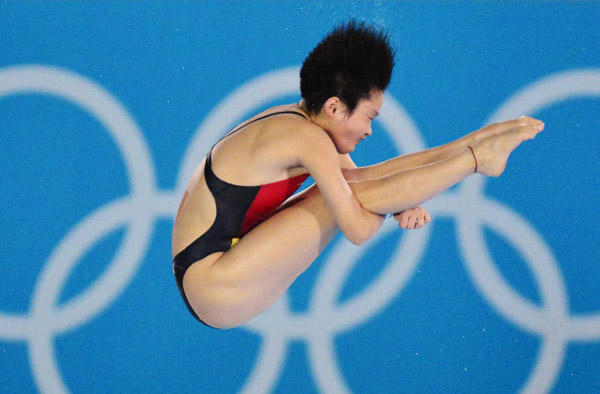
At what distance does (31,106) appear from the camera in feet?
12.0

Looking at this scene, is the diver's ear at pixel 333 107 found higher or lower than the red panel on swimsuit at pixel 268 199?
higher

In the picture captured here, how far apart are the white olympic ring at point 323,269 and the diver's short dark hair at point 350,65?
1.39 m

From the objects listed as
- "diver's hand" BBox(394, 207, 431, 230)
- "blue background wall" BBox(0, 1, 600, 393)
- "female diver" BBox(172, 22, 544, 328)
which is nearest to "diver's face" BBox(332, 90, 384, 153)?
"female diver" BBox(172, 22, 544, 328)

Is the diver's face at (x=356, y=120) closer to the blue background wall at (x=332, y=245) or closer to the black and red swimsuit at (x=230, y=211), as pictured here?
the black and red swimsuit at (x=230, y=211)

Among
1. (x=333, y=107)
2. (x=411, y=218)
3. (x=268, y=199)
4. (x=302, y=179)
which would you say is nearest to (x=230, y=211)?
(x=268, y=199)

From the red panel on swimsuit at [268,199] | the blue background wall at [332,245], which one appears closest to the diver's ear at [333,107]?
the red panel on swimsuit at [268,199]

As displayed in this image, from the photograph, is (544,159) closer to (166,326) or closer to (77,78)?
(166,326)

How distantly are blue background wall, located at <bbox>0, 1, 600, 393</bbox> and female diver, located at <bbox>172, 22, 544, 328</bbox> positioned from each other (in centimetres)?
128

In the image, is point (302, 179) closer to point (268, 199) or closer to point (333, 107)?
point (268, 199)

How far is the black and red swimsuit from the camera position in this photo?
232 centimetres

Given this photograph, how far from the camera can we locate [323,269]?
3713 mm

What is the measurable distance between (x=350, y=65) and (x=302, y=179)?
46cm

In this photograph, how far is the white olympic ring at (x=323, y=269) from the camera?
3645 mm

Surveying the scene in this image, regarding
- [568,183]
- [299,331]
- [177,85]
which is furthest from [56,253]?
[568,183]
